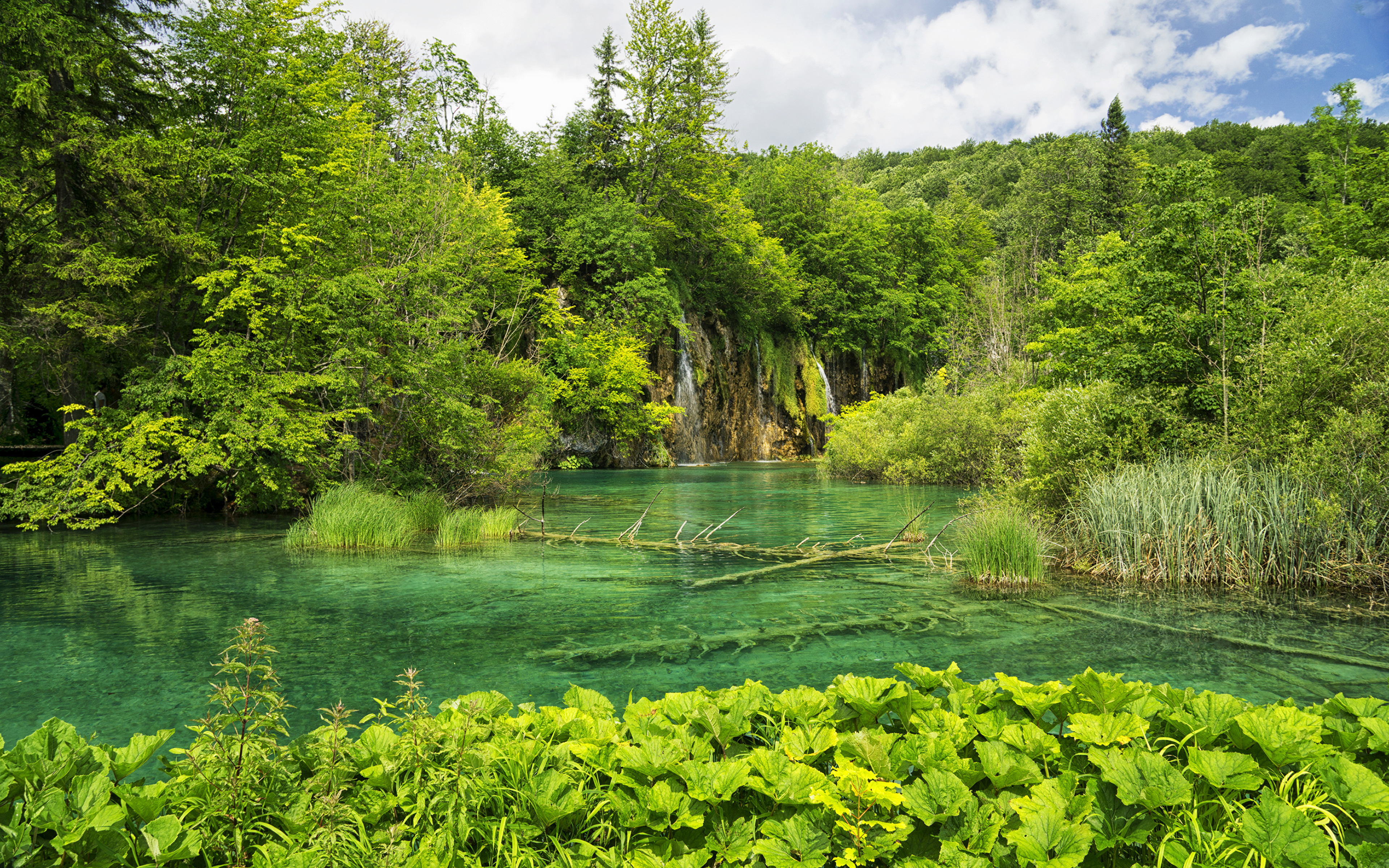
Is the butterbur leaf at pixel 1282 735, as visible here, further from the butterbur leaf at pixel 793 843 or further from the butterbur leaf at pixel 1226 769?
the butterbur leaf at pixel 793 843

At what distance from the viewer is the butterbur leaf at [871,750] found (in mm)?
2395

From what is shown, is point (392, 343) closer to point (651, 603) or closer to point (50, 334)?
point (50, 334)

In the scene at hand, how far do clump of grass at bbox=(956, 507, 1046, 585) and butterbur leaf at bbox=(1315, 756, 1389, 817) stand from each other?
697 centimetres

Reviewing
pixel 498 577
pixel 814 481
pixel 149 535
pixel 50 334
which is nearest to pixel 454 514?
pixel 498 577

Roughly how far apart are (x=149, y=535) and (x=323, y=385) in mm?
3723

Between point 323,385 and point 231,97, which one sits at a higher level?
point 231,97

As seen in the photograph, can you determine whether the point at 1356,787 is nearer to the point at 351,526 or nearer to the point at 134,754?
the point at 134,754

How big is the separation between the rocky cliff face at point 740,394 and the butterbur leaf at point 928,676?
1192 inches

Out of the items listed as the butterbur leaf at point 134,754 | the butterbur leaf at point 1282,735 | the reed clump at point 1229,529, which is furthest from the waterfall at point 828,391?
the butterbur leaf at point 134,754

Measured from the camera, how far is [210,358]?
14.1 metres

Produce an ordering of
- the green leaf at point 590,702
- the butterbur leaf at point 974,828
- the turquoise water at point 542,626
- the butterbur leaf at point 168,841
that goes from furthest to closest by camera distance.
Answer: the turquoise water at point 542,626 → the green leaf at point 590,702 → the butterbur leaf at point 974,828 → the butterbur leaf at point 168,841

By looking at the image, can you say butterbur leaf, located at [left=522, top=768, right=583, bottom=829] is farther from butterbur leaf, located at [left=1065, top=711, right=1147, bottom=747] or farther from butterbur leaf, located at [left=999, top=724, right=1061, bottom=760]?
butterbur leaf, located at [left=1065, top=711, right=1147, bottom=747]

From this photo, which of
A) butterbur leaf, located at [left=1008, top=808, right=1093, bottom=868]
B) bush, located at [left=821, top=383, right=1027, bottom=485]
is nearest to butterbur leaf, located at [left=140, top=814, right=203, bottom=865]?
butterbur leaf, located at [left=1008, top=808, right=1093, bottom=868]

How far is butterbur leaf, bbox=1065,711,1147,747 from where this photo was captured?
246 cm
